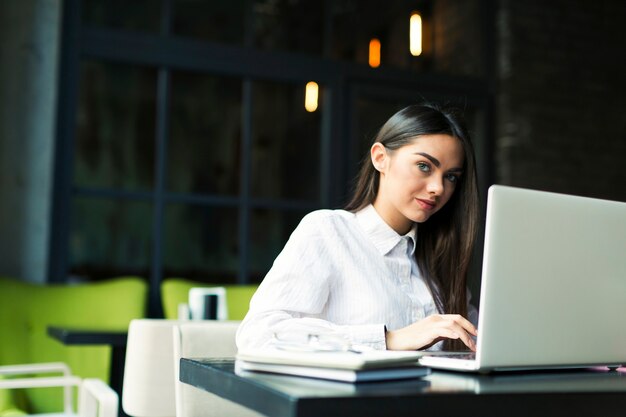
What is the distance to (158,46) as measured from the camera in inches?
163

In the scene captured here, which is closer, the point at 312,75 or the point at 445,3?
the point at 312,75

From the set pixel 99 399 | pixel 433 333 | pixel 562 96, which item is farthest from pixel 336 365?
pixel 562 96

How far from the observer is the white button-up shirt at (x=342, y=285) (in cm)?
150

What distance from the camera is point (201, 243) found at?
4305 mm

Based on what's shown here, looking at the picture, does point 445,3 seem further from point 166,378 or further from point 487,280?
point 487,280

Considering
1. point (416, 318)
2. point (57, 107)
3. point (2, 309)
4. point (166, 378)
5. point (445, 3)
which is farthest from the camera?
point (445, 3)

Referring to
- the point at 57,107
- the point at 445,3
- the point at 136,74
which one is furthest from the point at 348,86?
the point at 57,107

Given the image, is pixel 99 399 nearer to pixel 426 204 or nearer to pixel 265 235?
pixel 426 204

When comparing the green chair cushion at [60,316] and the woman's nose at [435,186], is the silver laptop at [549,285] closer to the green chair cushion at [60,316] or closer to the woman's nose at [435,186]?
the woman's nose at [435,186]

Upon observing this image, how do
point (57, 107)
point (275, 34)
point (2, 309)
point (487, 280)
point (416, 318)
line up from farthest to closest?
point (275, 34) → point (57, 107) → point (2, 309) → point (416, 318) → point (487, 280)

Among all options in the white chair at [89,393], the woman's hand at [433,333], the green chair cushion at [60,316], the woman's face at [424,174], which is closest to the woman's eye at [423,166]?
the woman's face at [424,174]

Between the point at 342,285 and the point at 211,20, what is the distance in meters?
2.91

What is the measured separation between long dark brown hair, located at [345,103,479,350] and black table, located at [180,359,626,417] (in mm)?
Result: 609

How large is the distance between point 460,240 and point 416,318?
22cm
